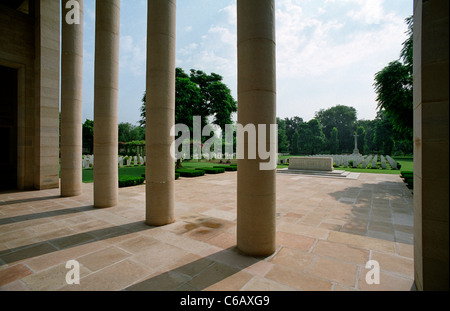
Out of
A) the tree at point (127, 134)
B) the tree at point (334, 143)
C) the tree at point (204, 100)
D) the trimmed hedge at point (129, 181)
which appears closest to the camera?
the trimmed hedge at point (129, 181)

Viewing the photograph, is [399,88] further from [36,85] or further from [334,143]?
[334,143]

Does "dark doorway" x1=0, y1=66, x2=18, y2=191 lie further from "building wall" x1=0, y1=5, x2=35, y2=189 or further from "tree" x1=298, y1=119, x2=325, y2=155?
"tree" x1=298, y1=119, x2=325, y2=155

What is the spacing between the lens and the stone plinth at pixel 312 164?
2034 cm

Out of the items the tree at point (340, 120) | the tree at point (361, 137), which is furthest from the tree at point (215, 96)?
the tree at point (340, 120)

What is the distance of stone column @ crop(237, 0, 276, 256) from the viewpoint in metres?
4.14

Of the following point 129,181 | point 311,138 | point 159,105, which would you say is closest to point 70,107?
point 129,181

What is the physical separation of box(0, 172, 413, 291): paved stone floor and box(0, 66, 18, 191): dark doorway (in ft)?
21.5

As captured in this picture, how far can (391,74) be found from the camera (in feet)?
47.5

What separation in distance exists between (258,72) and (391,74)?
51.4ft

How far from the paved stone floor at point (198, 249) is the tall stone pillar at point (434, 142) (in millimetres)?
794

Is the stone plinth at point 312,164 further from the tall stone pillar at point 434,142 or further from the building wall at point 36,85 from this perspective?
the building wall at point 36,85

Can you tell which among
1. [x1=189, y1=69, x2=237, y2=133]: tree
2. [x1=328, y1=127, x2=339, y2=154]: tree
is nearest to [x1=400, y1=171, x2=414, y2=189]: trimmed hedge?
[x1=189, y1=69, x2=237, y2=133]: tree
